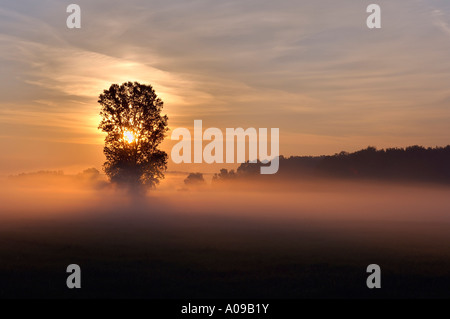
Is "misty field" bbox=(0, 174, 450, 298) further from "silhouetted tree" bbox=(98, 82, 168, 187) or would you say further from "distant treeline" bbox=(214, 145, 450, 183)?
"distant treeline" bbox=(214, 145, 450, 183)

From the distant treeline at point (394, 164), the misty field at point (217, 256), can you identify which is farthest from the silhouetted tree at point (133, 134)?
the distant treeline at point (394, 164)

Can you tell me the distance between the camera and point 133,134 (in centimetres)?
7494

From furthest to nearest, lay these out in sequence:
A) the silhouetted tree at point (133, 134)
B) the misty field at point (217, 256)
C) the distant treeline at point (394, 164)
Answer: the distant treeline at point (394, 164) < the silhouetted tree at point (133, 134) < the misty field at point (217, 256)

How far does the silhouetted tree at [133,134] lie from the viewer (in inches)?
2872

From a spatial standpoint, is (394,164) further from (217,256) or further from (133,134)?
(217,256)

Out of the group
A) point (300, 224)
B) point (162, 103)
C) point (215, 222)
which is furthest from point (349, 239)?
point (162, 103)

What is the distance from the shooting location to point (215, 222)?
55.7 m

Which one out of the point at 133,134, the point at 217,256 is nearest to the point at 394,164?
the point at 133,134

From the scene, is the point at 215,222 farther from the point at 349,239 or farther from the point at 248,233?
the point at 349,239

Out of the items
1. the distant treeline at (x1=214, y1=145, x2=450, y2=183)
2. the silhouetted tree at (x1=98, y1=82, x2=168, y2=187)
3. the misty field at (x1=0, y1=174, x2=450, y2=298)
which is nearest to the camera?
the misty field at (x1=0, y1=174, x2=450, y2=298)

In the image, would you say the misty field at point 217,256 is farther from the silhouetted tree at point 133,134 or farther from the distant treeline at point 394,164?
the distant treeline at point 394,164

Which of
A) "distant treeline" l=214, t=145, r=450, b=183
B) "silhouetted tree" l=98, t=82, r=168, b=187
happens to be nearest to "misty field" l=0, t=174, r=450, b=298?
"silhouetted tree" l=98, t=82, r=168, b=187

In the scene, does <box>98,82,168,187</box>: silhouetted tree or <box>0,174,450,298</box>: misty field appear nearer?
<box>0,174,450,298</box>: misty field

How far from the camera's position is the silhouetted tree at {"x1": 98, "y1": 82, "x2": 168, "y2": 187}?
2872 inches
